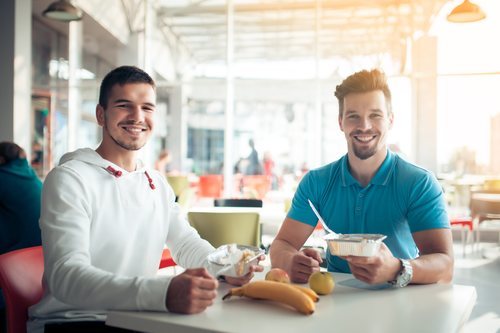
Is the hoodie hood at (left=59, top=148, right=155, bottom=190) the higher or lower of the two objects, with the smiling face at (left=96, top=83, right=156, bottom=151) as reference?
lower

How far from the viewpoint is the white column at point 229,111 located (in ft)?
29.8

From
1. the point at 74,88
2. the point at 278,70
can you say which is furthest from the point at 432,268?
the point at 74,88

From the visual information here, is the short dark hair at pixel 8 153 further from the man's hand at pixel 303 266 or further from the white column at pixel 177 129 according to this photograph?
the white column at pixel 177 129

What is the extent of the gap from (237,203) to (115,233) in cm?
302

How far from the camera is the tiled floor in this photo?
12.5 feet

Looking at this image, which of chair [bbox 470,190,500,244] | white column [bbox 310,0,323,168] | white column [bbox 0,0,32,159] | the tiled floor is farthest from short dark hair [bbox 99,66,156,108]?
white column [bbox 310,0,323,168]

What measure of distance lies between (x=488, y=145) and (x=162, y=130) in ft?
33.2

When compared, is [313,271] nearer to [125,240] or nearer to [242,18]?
[125,240]

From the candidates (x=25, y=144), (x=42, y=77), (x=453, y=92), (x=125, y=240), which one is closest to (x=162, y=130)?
(x=42, y=77)

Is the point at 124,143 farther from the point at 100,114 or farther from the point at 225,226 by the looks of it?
the point at 225,226

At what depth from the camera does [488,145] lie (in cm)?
850

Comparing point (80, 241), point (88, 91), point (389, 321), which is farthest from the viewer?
point (88, 91)

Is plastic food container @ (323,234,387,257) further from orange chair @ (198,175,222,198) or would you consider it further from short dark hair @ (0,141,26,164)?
orange chair @ (198,175,222,198)

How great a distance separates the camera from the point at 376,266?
1.56 meters
